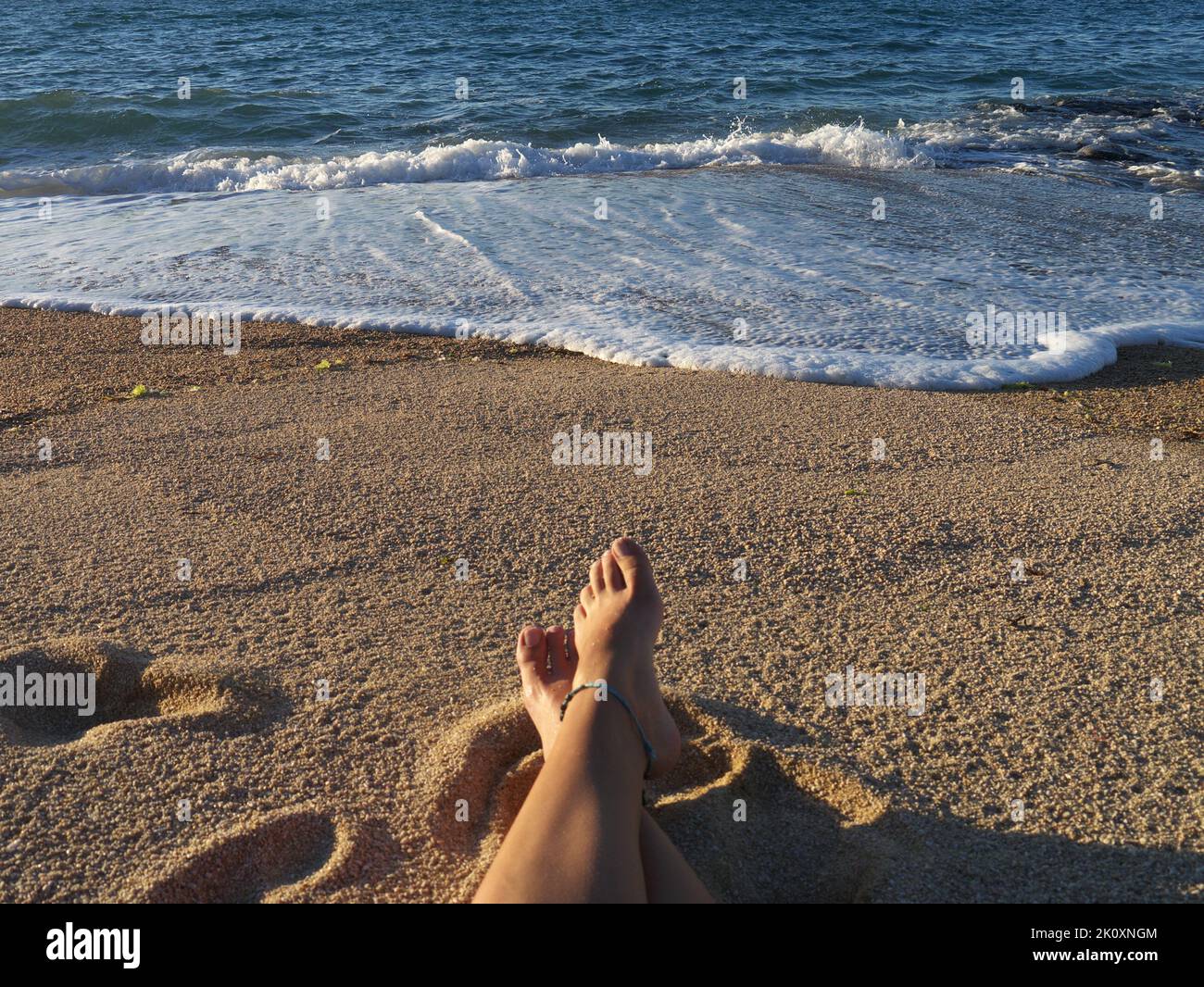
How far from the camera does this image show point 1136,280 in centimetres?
680

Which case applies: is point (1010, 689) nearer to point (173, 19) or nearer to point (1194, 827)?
point (1194, 827)

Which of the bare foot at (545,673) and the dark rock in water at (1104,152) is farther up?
the dark rock in water at (1104,152)

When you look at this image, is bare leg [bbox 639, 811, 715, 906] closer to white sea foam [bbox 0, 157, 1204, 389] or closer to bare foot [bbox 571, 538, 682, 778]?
bare foot [bbox 571, 538, 682, 778]

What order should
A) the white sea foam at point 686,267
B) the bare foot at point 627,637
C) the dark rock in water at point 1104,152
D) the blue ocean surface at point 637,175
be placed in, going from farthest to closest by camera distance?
the dark rock in water at point 1104,152
the blue ocean surface at point 637,175
the white sea foam at point 686,267
the bare foot at point 627,637

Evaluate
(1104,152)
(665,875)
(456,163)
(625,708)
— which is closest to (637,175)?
(456,163)

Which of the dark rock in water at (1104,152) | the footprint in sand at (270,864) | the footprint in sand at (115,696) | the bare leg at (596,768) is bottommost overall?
the footprint in sand at (270,864)

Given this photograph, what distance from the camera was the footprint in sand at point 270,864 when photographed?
76.9 inches

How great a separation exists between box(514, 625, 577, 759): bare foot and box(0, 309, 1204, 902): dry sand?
100 mm

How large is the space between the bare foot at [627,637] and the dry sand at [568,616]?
156 millimetres

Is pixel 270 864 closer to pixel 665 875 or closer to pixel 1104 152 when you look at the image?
pixel 665 875

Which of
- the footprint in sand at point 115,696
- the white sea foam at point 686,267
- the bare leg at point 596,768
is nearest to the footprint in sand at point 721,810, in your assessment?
the bare leg at point 596,768

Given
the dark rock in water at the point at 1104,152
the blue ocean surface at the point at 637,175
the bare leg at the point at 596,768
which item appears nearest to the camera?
the bare leg at the point at 596,768

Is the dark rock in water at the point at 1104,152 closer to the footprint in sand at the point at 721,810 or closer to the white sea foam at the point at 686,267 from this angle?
the white sea foam at the point at 686,267
